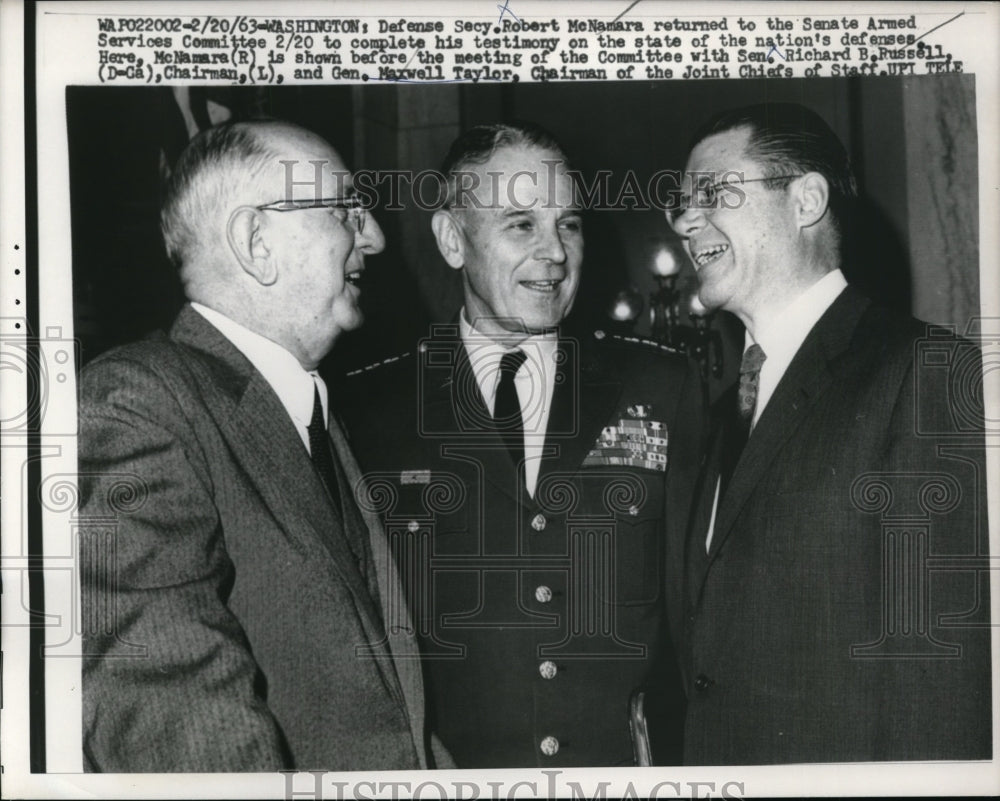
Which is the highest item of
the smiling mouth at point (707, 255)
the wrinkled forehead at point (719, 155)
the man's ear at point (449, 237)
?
the wrinkled forehead at point (719, 155)

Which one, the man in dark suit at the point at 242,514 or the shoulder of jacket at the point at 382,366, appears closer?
the man in dark suit at the point at 242,514

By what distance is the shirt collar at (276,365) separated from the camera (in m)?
2.17

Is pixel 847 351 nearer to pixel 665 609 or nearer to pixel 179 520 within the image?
pixel 665 609

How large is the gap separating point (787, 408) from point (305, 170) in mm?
1125

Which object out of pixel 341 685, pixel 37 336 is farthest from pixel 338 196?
pixel 341 685

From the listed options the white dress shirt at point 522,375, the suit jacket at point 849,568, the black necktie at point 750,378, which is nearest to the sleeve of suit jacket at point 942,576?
the suit jacket at point 849,568

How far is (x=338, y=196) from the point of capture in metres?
2.21

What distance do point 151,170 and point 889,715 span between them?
1932 millimetres

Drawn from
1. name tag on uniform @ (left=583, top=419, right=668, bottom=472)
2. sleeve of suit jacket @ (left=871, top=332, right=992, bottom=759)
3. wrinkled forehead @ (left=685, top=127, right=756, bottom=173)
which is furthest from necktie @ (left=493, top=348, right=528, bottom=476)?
sleeve of suit jacket @ (left=871, top=332, right=992, bottom=759)

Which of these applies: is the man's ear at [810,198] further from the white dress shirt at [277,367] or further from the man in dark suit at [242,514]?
the white dress shirt at [277,367]

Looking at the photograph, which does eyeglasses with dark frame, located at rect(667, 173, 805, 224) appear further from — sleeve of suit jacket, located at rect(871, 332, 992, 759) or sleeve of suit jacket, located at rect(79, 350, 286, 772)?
sleeve of suit jacket, located at rect(79, 350, 286, 772)

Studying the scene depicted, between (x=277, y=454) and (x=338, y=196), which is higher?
(x=338, y=196)

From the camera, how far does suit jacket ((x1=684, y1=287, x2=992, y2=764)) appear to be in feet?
7.17

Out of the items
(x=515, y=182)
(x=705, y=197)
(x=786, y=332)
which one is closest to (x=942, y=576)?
(x=786, y=332)
